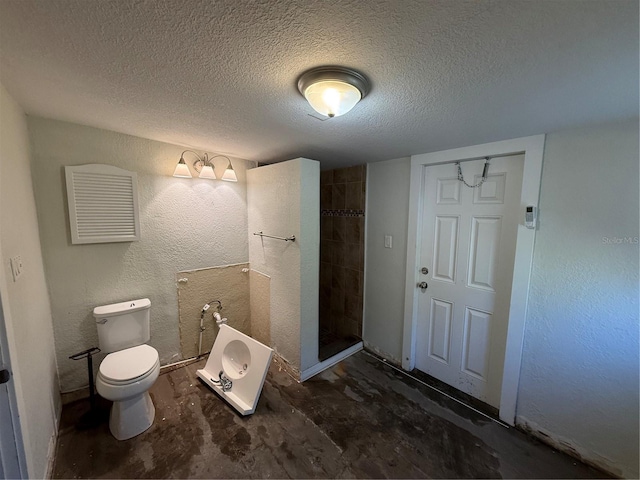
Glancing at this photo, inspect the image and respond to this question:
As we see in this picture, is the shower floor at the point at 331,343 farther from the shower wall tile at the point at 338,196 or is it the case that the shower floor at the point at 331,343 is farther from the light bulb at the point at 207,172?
the light bulb at the point at 207,172

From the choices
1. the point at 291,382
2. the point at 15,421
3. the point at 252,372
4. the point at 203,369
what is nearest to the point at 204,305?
the point at 203,369

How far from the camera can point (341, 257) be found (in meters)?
3.02

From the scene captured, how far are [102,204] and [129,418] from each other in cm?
149

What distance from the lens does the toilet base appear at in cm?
161

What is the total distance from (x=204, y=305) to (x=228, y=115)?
5.98 ft

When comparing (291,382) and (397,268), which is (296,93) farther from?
(291,382)

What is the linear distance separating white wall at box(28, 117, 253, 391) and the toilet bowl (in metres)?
0.48

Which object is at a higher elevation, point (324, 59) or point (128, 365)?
point (324, 59)

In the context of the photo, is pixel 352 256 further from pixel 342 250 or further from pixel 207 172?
pixel 207 172

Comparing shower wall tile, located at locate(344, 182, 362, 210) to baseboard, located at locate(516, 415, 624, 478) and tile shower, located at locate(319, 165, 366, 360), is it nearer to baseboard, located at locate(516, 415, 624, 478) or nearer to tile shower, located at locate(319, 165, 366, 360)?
tile shower, located at locate(319, 165, 366, 360)

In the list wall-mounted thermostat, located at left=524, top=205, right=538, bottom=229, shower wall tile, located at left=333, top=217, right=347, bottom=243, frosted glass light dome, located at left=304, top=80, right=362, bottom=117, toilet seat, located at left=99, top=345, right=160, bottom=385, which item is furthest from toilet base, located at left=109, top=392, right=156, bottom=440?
wall-mounted thermostat, located at left=524, top=205, right=538, bottom=229

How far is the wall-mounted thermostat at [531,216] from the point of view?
1630 millimetres

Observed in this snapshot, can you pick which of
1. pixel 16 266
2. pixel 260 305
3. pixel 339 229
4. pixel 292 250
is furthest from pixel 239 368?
pixel 339 229

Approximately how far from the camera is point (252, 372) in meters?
1.94
